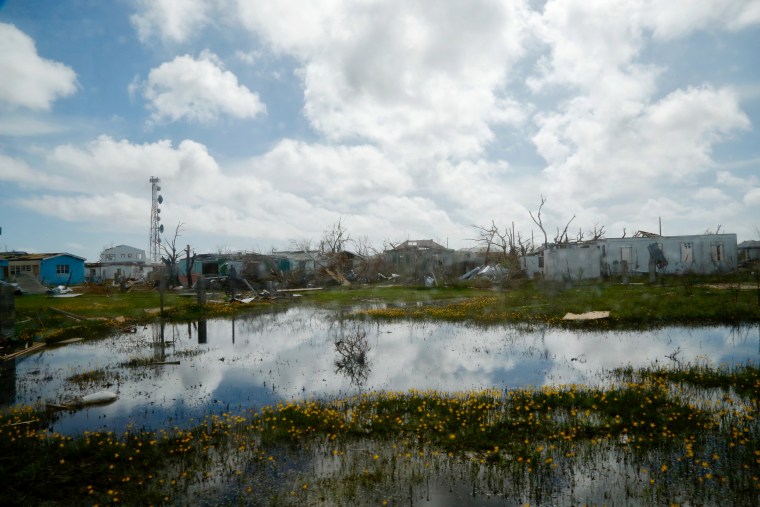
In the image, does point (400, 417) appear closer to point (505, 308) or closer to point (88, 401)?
point (88, 401)

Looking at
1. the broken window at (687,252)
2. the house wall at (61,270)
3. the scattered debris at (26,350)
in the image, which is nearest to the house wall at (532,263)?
the broken window at (687,252)

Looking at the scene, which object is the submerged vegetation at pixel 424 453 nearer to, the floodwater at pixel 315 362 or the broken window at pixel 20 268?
the floodwater at pixel 315 362

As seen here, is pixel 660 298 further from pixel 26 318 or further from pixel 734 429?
pixel 26 318

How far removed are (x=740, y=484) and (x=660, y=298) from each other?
20660mm

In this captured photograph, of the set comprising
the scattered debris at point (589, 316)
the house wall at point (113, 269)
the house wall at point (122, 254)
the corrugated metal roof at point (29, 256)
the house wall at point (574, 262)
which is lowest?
the scattered debris at point (589, 316)

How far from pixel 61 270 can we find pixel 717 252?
239 feet

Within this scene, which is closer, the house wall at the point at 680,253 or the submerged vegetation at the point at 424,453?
the submerged vegetation at the point at 424,453

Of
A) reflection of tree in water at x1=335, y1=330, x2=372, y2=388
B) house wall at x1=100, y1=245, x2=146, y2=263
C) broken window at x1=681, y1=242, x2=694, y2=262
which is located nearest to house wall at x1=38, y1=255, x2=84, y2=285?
house wall at x1=100, y1=245, x2=146, y2=263

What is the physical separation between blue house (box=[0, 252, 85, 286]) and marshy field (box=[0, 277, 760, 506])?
159 feet

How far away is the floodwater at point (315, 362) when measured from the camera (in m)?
11.0

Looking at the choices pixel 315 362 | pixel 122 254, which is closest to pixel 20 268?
pixel 122 254

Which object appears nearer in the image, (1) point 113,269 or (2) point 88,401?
(2) point 88,401

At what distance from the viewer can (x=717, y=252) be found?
39969 millimetres

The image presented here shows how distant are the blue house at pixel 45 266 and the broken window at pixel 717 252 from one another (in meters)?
67.0
